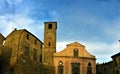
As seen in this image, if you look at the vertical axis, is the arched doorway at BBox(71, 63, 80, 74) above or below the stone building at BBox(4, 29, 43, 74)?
below

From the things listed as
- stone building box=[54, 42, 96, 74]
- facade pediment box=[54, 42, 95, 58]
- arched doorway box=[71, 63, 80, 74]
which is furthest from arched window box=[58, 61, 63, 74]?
arched doorway box=[71, 63, 80, 74]

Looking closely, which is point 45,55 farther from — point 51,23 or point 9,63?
point 9,63

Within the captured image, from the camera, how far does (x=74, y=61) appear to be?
2325 inches

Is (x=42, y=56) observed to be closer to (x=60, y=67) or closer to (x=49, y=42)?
(x=60, y=67)

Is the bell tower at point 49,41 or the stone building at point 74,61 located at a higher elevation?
the bell tower at point 49,41

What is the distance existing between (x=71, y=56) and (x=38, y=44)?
8.84 m

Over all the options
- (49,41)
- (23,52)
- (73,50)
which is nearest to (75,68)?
(73,50)

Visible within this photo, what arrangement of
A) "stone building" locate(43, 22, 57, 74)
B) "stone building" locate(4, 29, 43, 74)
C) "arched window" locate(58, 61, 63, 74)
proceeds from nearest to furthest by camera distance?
"stone building" locate(4, 29, 43, 74), "arched window" locate(58, 61, 63, 74), "stone building" locate(43, 22, 57, 74)

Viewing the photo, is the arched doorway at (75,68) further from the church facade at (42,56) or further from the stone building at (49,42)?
the stone building at (49,42)

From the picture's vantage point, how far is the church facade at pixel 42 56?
4697 centimetres

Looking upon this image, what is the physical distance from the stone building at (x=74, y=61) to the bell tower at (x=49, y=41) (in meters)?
3.61

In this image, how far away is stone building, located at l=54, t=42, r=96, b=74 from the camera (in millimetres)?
58438

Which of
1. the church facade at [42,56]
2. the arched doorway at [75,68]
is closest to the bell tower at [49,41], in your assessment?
the church facade at [42,56]

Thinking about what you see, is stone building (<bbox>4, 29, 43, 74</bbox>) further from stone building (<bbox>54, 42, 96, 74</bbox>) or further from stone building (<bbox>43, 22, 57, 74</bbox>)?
stone building (<bbox>43, 22, 57, 74</bbox>)
